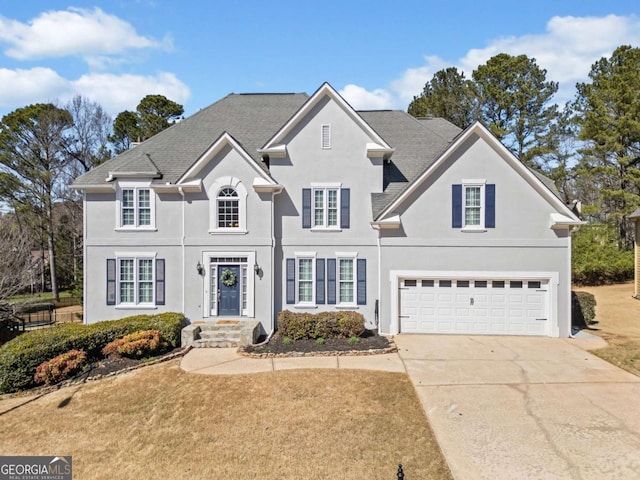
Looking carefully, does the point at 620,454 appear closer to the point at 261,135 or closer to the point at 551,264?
the point at 551,264

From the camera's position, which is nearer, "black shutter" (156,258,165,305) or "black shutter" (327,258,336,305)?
"black shutter" (327,258,336,305)

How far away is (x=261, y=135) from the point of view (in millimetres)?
17266

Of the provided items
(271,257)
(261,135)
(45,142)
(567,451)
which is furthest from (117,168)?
(45,142)

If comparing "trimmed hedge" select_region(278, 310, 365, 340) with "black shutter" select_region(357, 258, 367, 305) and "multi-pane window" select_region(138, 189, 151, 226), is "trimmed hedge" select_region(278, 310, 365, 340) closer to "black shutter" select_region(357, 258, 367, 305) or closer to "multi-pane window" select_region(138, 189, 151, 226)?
"black shutter" select_region(357, 258, 367, 305)

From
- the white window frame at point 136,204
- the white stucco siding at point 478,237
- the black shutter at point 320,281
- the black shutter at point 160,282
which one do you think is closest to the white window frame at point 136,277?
the black shutter at point 160,282

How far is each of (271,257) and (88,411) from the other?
7.68m

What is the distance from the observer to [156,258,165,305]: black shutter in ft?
49.7

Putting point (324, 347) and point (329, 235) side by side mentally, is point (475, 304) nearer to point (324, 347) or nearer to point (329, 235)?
point (324, 347)

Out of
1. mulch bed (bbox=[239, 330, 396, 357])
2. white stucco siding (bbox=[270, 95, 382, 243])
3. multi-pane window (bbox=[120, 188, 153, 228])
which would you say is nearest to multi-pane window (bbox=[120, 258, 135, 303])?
multi-pane window (bbox=[120, 188, 153, 228])

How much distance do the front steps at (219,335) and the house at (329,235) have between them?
1012 millimetres

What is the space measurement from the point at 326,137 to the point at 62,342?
1168cm

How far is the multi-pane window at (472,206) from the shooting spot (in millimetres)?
14266

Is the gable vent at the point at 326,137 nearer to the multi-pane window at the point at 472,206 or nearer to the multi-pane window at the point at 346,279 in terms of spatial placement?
the multi-pane window at the point at 346,279

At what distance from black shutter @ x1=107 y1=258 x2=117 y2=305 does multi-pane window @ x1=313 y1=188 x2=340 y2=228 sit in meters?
8.50
